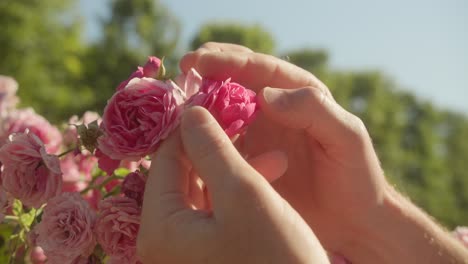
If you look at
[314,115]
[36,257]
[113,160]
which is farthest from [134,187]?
[36,257]

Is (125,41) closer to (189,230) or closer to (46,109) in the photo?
(46,109)

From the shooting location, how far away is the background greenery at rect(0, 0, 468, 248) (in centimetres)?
1402

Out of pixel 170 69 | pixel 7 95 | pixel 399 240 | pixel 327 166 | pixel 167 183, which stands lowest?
pixel 170 69

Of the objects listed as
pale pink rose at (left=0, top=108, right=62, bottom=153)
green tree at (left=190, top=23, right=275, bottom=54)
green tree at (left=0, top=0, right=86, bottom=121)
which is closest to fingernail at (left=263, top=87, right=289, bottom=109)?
pale pink rose at (left=0, top=108, right=62, bottom=153)

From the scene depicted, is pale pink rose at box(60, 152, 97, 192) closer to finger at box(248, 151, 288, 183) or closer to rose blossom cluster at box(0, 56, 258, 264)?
rose blossom cluster at box(0, 56, 258, 264)

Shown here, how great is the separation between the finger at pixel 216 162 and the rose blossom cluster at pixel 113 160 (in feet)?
0.39

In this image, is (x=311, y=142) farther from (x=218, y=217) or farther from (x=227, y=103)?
(x=218, y=217)

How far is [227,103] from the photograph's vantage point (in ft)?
3.63

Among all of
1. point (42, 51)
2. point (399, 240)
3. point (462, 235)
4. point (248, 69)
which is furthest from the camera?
point (42, 51)

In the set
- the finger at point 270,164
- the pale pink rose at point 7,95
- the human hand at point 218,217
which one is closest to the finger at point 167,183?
the human hand at point 218,217

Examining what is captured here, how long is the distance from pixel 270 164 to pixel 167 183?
343mm

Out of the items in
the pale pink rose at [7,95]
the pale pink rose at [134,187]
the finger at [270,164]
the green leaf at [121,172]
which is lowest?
the pale pink rose at [7,95]

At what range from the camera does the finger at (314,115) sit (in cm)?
120

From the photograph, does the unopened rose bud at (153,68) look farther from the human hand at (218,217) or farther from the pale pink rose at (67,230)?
the pale pink rose at (67,230)
